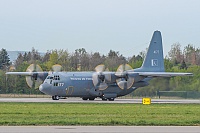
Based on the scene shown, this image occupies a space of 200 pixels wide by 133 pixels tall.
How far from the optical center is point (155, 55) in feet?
211

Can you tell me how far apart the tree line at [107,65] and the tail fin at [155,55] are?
2.58 meters

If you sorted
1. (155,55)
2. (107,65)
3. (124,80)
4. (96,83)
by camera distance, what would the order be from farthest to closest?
(107,65), (155,55), (124,80), (96,83)

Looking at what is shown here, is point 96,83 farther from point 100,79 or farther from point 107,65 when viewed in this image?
point 107,65

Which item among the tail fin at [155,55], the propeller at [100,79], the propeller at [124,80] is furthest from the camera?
the tail fin at [155,55]

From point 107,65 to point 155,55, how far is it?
71.8 feet

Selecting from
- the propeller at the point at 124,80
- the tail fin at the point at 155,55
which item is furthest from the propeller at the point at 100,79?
the tail fin at the point at 155,55

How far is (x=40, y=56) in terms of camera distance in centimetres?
13638

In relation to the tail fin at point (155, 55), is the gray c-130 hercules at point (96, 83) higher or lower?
lower

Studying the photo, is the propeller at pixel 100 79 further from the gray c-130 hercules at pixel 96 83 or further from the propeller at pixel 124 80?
the propeller at pixel 124 80

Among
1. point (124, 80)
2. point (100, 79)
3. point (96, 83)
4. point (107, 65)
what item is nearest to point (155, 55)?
point (124, 80)

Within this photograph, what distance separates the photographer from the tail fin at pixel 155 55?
6369cm

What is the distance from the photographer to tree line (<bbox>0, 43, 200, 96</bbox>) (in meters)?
61.5

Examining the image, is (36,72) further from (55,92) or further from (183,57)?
(183,57)

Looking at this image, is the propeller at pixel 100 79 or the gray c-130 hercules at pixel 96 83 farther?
the propeller at pixel 100 79
